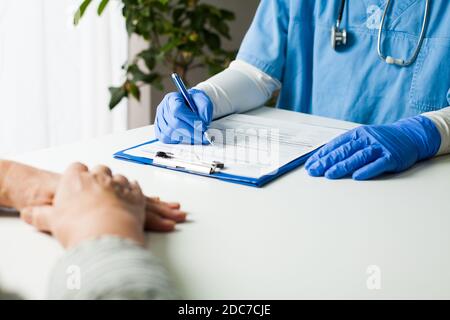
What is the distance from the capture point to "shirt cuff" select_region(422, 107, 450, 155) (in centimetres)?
110

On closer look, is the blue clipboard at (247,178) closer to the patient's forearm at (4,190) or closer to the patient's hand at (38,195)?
the patient's hand at (38,195)

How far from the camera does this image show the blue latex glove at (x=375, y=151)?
3.21ft

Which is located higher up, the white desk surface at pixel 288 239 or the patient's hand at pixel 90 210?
the patient's hand at pixel 90 210

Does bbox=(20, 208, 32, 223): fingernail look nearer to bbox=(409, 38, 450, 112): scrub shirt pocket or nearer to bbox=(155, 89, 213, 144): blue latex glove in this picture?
bbox=(155, 89, 213, 144): blue latex glove

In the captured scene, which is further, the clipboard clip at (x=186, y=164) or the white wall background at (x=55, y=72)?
the white wall background at (x=55, y=72)

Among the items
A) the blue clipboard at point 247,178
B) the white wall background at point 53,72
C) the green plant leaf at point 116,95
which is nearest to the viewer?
the blue clipboard at point 247,178

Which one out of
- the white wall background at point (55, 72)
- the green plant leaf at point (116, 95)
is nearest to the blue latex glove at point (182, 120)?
the white wall background at point (55, 72)

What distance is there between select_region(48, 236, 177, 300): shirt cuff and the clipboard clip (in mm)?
347

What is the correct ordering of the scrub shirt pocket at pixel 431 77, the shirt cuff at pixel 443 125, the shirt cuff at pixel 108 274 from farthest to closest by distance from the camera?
the scrub shirt pocket at pixel 431 77
the shirt cuff at pixel 443 125
the shirt cuff at pixel 108 274

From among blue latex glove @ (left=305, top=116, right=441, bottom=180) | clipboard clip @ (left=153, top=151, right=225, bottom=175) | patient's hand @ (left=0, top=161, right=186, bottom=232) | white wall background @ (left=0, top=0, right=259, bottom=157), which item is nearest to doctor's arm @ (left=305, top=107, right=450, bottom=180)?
blue latex glove @ (left=305, top=116, right=441, bottom=180)

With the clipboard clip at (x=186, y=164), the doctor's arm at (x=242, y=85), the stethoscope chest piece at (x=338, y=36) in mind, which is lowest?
the clipboard clip at (x=186, y=164)

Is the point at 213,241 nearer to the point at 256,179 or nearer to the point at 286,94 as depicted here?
the point at 256,179

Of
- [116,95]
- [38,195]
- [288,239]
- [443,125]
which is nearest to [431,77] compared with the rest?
[443,125]

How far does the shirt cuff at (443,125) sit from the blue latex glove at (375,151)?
0.01 meters
